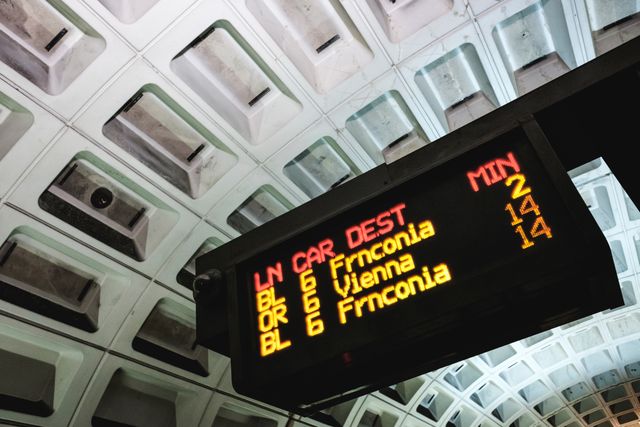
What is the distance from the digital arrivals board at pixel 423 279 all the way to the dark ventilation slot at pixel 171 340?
267 centimetres

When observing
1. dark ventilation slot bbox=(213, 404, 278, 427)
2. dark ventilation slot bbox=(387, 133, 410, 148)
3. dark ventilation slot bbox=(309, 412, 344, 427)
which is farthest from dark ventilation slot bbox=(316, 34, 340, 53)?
dark ventilation slot bbox=(309, 412, 344, 427)

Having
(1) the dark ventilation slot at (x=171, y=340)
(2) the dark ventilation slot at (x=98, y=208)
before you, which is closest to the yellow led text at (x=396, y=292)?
(2) the dark ventilation slot at (x=98, y=208)

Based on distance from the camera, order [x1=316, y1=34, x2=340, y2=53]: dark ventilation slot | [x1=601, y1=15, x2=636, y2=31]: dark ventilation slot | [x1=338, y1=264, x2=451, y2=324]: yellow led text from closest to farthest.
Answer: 1. [x1=338, y1=264, x2=451, y2=324]: yellow led text
2. [x1=601, y1=15, x2=636, y2=31]: dark ventilation slot
3. [x1=316, y1=34, x2=340, y2=53]: dark ventilation slot

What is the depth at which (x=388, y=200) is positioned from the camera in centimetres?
298

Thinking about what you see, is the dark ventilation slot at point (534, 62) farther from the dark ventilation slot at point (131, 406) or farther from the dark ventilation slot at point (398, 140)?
the dark ventilation slot at point (131, 406)

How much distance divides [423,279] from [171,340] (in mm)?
4036

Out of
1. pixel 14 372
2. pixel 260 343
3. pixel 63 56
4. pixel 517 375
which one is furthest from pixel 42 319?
pixel 517 375

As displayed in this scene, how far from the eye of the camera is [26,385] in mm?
4586

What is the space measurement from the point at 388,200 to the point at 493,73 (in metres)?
2.22

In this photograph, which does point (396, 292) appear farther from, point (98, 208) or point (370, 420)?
point (370, 420)

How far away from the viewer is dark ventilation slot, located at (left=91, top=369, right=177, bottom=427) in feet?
16.8

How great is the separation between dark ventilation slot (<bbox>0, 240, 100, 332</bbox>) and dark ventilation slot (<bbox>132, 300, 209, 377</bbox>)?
68cm

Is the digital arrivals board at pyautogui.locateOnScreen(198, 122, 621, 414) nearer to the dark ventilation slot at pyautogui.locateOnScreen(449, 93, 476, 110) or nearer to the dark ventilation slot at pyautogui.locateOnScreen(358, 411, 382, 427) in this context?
the dark ventilation slot at pyautogui.locateOnScreen(449, 93, 476, 110)

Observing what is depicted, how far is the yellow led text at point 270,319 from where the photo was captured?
2830 mm
